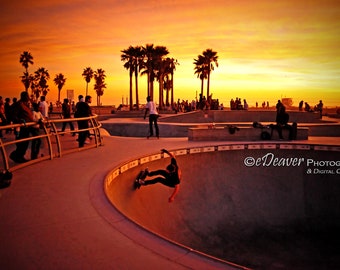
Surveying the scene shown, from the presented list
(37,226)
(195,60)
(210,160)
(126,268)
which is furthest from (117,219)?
(195,60)

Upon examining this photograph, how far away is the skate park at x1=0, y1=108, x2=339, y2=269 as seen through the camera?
3.53 meters

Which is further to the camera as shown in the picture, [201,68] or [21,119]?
[201,68]

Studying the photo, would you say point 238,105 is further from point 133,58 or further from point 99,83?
point 99,83

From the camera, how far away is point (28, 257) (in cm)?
335

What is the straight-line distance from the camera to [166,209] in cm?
1078

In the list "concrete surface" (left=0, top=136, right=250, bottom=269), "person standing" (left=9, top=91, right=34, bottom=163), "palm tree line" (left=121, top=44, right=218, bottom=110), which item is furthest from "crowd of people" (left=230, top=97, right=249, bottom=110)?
"concrete surface" (left=0, top=136, right=250, bottom=269)

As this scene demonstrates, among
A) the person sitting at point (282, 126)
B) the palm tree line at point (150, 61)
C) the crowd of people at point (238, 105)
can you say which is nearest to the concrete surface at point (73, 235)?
the person sitting at point (282, 126)

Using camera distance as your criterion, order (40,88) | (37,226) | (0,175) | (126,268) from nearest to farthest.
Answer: (126,268), (37,226), (0,175), (40,88)

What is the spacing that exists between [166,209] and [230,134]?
6.89 meters

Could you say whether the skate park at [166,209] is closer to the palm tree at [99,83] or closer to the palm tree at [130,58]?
the palm tree at [130,58]

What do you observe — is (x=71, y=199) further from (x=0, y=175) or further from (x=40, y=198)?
(x=0, y=175)

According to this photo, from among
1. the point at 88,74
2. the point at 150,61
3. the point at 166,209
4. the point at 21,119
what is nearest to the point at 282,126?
the point at 166,209

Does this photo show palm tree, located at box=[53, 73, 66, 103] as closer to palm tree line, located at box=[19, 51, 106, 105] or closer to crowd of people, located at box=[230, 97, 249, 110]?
palm tree line, located at box=[19, 51, 106, 105]

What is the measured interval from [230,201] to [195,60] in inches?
2181
